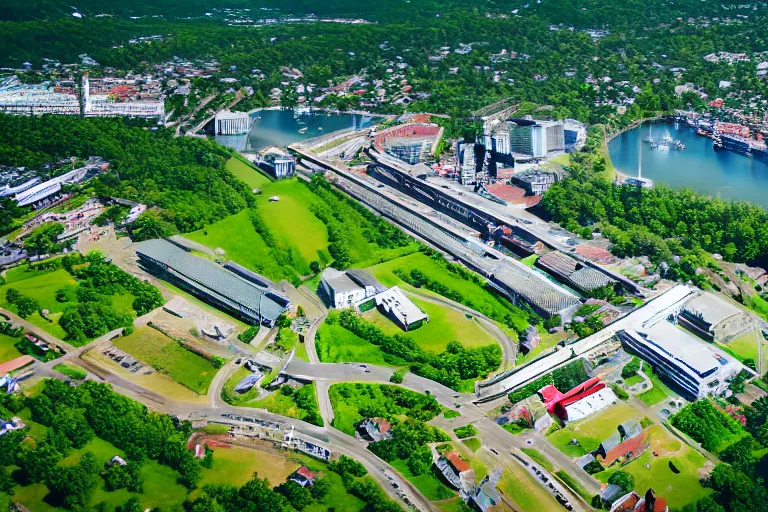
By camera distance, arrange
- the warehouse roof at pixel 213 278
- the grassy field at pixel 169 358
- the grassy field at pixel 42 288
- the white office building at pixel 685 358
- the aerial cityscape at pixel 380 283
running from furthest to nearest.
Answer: the warehouse roof at pixel 213 278 < the grassy field at pixel 42 288 < the grassy field at pixel 169 358 < the white office building at pixel 685 358 < the aerial cityscape at pixel 380 283

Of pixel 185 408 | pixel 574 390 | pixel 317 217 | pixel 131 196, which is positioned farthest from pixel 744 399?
pixel 131 196

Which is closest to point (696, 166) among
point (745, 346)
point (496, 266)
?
point (496, 266)

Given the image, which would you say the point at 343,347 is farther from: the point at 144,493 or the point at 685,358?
the point at 685,358

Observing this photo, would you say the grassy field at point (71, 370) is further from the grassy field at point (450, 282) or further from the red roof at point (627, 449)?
the red roof at point (627, 449)

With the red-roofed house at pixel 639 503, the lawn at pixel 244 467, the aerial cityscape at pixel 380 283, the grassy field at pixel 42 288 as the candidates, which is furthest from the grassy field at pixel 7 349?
the red-roofed house at pixel 639 503

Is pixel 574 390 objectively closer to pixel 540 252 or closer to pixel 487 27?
pixel 540 252

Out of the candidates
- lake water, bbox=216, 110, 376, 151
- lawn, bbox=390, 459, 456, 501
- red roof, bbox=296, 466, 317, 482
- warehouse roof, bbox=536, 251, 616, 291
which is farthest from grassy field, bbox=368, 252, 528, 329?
lake water, bbox=216, 110, 376, 151

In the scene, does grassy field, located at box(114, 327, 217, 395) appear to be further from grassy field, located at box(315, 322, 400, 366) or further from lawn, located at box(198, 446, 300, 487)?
grassy field, located at box(315, 322, 400, 366)
